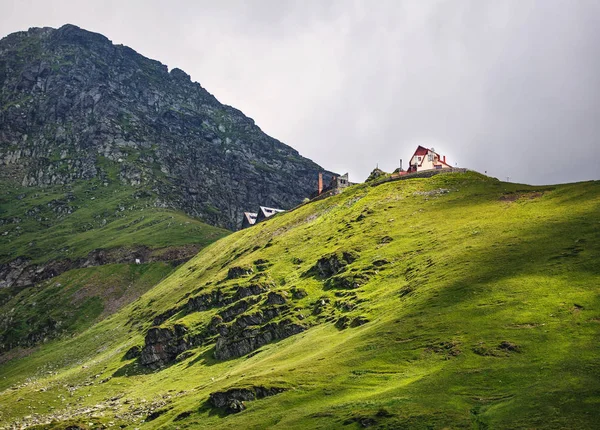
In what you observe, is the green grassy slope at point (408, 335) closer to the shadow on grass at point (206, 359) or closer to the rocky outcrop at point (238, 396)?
the shadow on grass at point (206, 359)

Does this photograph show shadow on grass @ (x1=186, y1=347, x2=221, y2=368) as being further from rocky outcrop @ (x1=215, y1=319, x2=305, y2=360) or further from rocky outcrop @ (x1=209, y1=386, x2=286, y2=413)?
rocky outcrop @ (x1=209, y1=386, x2=286, y2=413)

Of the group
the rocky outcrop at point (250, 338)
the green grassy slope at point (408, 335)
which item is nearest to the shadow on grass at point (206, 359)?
the green grassy slope at point (408, 335)

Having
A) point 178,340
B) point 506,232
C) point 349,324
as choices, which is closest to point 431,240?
point 506,232

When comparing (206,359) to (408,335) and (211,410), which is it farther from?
(408,335)

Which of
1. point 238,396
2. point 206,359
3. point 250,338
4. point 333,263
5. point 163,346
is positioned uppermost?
point 333,263

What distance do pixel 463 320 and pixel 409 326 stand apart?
314 inches

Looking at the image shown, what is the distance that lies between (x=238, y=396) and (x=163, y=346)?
73.7 m

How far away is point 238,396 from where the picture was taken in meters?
82.0

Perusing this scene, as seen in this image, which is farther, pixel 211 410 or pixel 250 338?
pixel 250 338

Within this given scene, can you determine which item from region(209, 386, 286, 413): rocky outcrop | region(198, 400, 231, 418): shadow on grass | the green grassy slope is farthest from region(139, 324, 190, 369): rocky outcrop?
region(209, 386, 286, 413): rocky outcrop

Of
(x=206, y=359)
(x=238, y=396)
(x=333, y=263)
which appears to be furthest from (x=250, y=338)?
(x=238, y=396)

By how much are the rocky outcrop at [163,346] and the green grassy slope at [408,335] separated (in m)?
3.15

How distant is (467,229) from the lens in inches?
4929

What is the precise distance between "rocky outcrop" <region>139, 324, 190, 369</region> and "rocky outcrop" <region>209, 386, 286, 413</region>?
218ft
